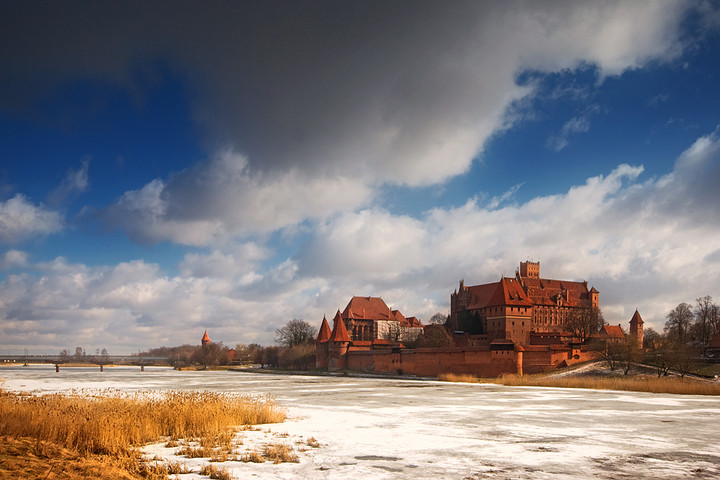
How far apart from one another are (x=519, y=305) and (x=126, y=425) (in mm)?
54782

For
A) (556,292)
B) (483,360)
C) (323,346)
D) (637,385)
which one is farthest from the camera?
(556,292)

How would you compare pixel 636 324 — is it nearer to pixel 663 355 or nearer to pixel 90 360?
pixel 663 355

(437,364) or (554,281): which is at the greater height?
(554,281)

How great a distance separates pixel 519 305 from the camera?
61312mm

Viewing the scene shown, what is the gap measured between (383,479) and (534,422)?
26.5ft

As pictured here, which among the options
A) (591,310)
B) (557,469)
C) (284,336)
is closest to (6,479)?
(557,469)

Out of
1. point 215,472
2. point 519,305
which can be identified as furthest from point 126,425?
point 519,305

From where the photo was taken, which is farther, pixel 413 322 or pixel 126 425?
pixel 413 322

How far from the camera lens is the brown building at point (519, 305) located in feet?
200

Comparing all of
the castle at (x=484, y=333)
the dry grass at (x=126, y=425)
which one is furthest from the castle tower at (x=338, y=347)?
the dry grass at (x=126, y=425)

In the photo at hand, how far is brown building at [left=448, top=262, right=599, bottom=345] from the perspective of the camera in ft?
200

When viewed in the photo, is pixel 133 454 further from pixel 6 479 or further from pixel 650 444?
pixel 650 444

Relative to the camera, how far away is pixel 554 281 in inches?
3164

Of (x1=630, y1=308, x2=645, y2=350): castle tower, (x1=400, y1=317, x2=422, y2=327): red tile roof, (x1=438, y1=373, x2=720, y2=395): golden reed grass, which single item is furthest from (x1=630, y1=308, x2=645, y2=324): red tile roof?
(x1=438, y1=373, x2=720, y2=395): golden reed grass
